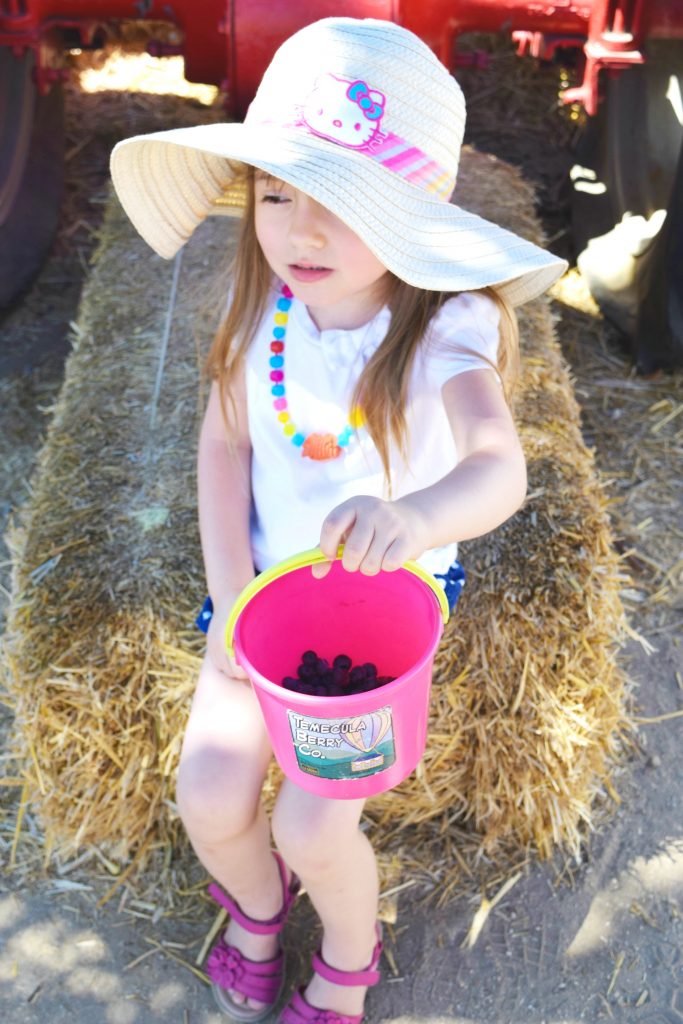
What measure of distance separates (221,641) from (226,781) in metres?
0.24

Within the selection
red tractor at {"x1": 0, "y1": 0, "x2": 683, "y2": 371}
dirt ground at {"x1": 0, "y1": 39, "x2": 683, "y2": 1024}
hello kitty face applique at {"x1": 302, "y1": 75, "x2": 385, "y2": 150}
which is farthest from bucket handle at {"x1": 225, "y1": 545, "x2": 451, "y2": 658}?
red tractor at {"x1": 0, "y1": 0, "x2": 683, "y2": 371}

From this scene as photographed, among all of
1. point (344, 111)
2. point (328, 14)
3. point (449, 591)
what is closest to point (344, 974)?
point (449, 591)

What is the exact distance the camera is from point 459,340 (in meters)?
1.89

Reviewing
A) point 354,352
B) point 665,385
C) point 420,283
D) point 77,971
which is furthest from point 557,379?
point 77,971

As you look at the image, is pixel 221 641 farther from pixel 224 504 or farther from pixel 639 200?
pixel 639 200

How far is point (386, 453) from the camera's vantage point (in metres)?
1.94

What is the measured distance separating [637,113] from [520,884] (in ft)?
7.62

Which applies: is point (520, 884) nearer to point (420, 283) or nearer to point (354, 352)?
point (354, 352)

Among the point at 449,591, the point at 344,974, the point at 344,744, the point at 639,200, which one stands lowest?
the point at 344,974

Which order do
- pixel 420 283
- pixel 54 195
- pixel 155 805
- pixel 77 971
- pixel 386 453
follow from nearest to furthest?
pixel 420 283
pixel 386 453
pixel 77 971
pixel 155 805
pixel 54 195

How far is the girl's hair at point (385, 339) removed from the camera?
1905 millimetres

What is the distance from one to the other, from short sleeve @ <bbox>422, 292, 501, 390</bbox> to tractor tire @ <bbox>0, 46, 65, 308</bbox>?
2.14m

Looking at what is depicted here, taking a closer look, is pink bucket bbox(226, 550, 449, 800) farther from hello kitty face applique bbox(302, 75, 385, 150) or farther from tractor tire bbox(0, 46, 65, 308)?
tractor tire bbox(0, 46, 65, 308)

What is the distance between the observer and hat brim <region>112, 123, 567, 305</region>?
1.62 meters
